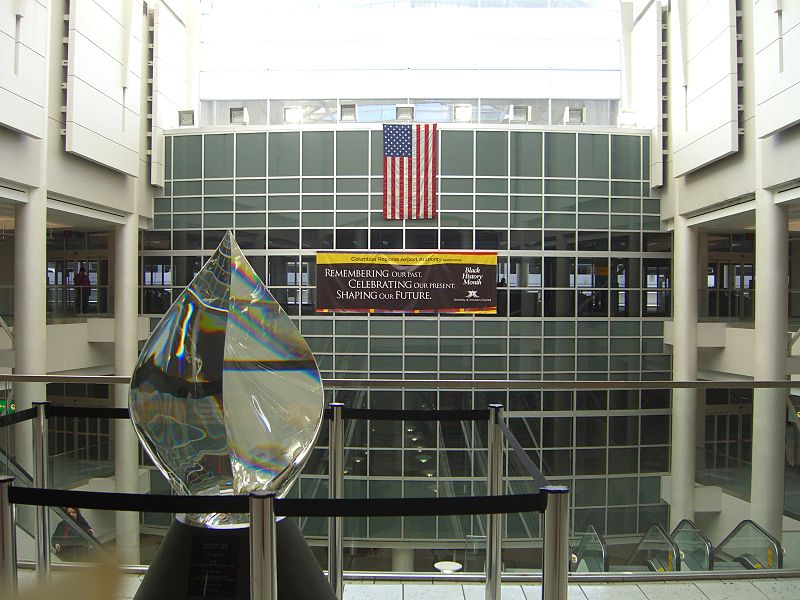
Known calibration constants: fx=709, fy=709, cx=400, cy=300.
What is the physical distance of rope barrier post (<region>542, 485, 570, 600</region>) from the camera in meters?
2.30

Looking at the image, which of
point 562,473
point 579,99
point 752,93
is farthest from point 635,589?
point 579,99

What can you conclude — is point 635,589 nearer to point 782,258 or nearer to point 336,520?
point 336,520

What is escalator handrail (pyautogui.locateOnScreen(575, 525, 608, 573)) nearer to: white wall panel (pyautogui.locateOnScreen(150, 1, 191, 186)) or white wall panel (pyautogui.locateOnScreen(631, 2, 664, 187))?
white wall panel (pyautogui.locateOnScreen(631, 2, 664, 187))

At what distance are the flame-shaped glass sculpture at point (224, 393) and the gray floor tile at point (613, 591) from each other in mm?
2259

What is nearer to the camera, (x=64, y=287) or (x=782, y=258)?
(x=782, y=258)

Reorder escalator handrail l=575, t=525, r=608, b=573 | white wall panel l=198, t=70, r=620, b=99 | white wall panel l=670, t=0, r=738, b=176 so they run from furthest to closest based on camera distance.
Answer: white wall panel l=198, t=70, r=620, b=99 < white wall panel l=670, t=0, r=738, b=176 < escalator handrail l=575, t=525, r=608, b=573

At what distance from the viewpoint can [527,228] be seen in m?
22.3

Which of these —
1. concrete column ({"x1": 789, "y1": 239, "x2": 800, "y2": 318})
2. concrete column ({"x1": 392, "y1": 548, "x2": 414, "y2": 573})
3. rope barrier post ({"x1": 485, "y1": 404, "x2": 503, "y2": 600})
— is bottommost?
concrete column ({"x1": 392, "y1": 548, "x2": 414, "y2": 573})

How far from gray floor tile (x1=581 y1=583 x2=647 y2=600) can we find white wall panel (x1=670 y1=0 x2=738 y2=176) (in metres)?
15.7

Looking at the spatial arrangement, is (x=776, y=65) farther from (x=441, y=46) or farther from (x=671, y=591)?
(x=671, y=591)

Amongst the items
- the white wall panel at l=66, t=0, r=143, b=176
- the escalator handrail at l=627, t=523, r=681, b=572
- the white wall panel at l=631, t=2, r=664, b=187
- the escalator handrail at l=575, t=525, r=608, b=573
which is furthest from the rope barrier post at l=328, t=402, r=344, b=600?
the white wall panel at l=631, t=2, r=664, b=187

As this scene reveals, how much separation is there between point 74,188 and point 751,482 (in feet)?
60.4

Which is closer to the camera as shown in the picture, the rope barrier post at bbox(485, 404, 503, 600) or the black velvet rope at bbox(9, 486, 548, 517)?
the black velvet rope at bbox(9, 486, 548, 517)

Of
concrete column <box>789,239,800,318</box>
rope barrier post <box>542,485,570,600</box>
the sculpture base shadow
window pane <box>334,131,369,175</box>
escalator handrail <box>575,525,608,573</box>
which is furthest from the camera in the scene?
concrete column <box>789,239,800,318</box>
